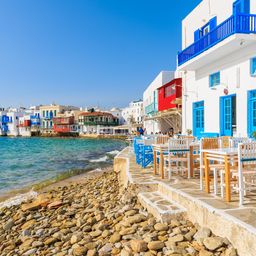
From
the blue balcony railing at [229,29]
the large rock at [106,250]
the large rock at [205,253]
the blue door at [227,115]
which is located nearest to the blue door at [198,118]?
the blue door at [227,115]

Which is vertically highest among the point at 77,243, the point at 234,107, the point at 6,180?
the point at 234,107

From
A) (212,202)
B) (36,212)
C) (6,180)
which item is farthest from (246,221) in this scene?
(6,180)

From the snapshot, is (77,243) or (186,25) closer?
(77,243)

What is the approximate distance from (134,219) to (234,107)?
7.08m

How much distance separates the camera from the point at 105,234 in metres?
4.66

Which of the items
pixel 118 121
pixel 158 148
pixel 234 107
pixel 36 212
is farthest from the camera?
pixel 118 121

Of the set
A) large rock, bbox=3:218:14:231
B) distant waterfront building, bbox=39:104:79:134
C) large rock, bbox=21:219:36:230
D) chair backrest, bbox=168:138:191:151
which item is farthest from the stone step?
distant waterfront building, bbox=39:104:79:134

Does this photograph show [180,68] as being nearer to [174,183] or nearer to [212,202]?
[174,183]

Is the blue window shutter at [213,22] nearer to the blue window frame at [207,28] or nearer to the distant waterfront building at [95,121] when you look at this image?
the blue window frame at [207,28]

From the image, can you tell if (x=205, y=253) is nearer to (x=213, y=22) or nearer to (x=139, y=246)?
(x=139, y=246)

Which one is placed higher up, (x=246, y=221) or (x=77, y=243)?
(x=246, y=221)

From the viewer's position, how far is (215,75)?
37.4 feet

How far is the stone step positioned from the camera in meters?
4.39

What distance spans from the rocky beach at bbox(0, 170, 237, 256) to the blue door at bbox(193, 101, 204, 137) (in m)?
7.09
